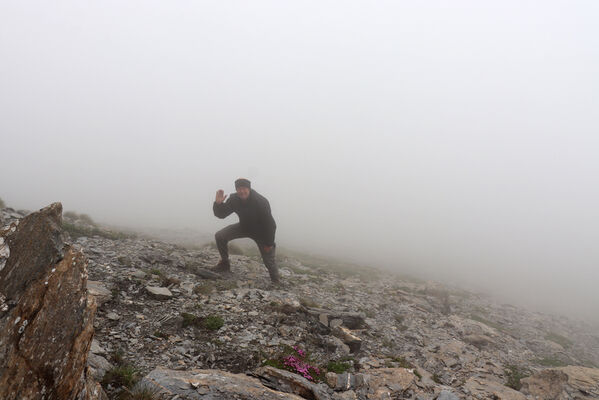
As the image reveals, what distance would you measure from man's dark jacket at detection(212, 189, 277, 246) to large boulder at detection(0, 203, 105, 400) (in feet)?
28.9

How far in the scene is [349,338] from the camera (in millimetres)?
10734

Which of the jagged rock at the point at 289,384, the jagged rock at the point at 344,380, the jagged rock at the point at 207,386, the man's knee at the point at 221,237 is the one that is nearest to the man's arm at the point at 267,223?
the man's knee at the point at 221,237

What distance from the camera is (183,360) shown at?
7785 mm

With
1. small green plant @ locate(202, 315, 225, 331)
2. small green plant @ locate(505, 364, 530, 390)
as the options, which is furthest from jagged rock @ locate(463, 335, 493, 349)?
small green plant @ locate(202, 315, 225, 331)

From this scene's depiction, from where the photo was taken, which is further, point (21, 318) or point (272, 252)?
point (272, 252)

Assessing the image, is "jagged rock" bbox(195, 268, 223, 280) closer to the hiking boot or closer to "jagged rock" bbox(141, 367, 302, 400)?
the hiking boot

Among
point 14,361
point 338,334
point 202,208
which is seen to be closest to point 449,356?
point 338,334

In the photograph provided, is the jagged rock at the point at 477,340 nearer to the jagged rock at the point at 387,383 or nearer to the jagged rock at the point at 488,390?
the jagged rock at the point at 488,390

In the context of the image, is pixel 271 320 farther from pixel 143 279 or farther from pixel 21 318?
pixel 21 318

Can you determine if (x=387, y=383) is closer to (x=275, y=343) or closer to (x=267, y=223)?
(x=275, y=343)

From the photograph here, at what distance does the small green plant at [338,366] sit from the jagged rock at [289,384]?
1.64m

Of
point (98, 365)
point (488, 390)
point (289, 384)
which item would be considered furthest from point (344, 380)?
point (98, 365)

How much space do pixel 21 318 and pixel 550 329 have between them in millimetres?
32997

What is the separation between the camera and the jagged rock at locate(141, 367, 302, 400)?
220 inches
